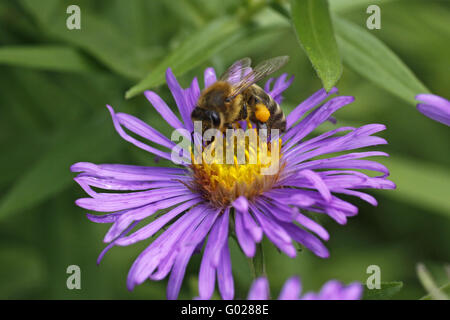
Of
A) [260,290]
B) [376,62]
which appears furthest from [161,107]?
[260,290]

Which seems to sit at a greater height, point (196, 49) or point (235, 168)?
point (196, 49)

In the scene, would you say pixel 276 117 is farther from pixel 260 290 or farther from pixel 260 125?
pixel 260 290

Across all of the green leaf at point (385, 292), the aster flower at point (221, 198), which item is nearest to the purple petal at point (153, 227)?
the aster flower at point (221, 198)

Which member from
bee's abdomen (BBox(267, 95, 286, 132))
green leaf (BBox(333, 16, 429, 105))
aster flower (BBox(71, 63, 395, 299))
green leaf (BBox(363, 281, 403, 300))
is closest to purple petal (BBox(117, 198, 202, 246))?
aster flower (BBox(71, 63, 395, 299))

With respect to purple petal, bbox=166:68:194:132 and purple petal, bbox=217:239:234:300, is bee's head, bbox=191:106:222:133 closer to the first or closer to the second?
purple petal, bbox=166:68:194:132

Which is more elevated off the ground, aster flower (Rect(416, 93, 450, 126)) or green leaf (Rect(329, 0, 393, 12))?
green leaf (Rect(329, 0, 393, 12))

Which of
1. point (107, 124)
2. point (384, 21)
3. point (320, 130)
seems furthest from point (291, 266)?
point (384, 21)
